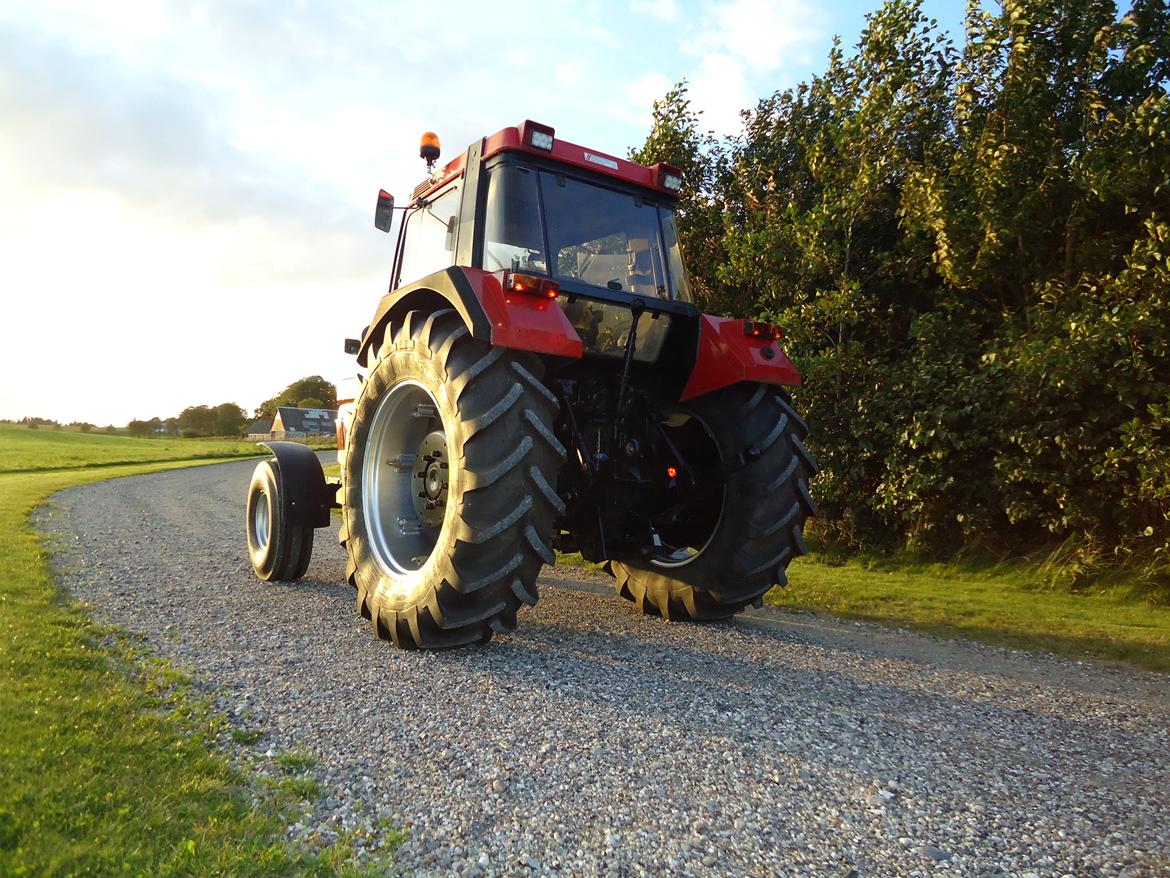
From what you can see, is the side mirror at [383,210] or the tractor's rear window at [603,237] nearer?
the tractor's rear window at [603,237]

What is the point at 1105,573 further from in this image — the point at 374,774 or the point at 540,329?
the point at 374,774

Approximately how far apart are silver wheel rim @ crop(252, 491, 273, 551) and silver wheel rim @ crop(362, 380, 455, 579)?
182 centimetres

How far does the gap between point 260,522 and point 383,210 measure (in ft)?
8.60

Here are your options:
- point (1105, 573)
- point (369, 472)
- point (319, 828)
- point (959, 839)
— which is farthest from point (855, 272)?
point (319, 828)

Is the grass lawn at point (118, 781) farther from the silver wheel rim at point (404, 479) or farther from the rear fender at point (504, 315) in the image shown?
the rear fender at point (504, 315)

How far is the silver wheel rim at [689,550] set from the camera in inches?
177

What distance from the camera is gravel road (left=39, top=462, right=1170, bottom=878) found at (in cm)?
195

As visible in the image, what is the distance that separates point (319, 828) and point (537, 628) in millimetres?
2334

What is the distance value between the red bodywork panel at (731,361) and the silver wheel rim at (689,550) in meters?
0.25

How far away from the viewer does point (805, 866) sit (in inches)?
73.5

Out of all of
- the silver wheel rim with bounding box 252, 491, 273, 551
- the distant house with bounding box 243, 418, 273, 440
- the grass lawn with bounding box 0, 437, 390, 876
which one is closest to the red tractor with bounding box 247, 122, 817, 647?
the grass lawn with bounding box 0, 437, 390, 876

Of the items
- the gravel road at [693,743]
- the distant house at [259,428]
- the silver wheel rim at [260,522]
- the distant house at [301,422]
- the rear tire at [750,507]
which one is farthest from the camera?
the distant house at [259,428]

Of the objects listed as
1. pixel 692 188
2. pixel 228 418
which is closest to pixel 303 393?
pixel 228 418

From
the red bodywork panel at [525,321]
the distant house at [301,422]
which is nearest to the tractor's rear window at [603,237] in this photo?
the red bodywork panel at [525,321]
